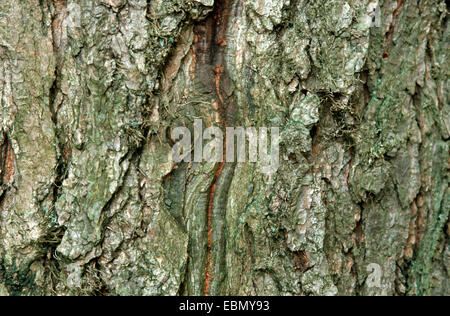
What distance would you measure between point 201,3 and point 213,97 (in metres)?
0.43

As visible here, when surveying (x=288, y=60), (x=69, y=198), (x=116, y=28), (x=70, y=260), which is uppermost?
(x=116, y=28)

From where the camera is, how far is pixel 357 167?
6.10ft

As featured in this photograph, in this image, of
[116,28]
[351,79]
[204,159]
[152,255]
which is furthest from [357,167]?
[116,28]

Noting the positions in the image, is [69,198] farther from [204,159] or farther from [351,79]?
[351,79]

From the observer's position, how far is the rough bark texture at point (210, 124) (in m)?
1.75

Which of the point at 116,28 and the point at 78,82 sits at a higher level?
the point at 116,28

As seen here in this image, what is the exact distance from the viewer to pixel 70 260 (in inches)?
69.6

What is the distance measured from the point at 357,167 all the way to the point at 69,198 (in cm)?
135

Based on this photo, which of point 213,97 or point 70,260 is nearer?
point 70,260

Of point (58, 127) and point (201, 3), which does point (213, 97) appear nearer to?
point (201, 3)

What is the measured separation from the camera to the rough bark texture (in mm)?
1755

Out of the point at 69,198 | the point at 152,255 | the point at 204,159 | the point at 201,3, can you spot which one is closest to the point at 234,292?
the point at 152,255

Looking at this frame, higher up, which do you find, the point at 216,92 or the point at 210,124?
the point at 216,92

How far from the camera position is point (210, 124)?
189 cm
